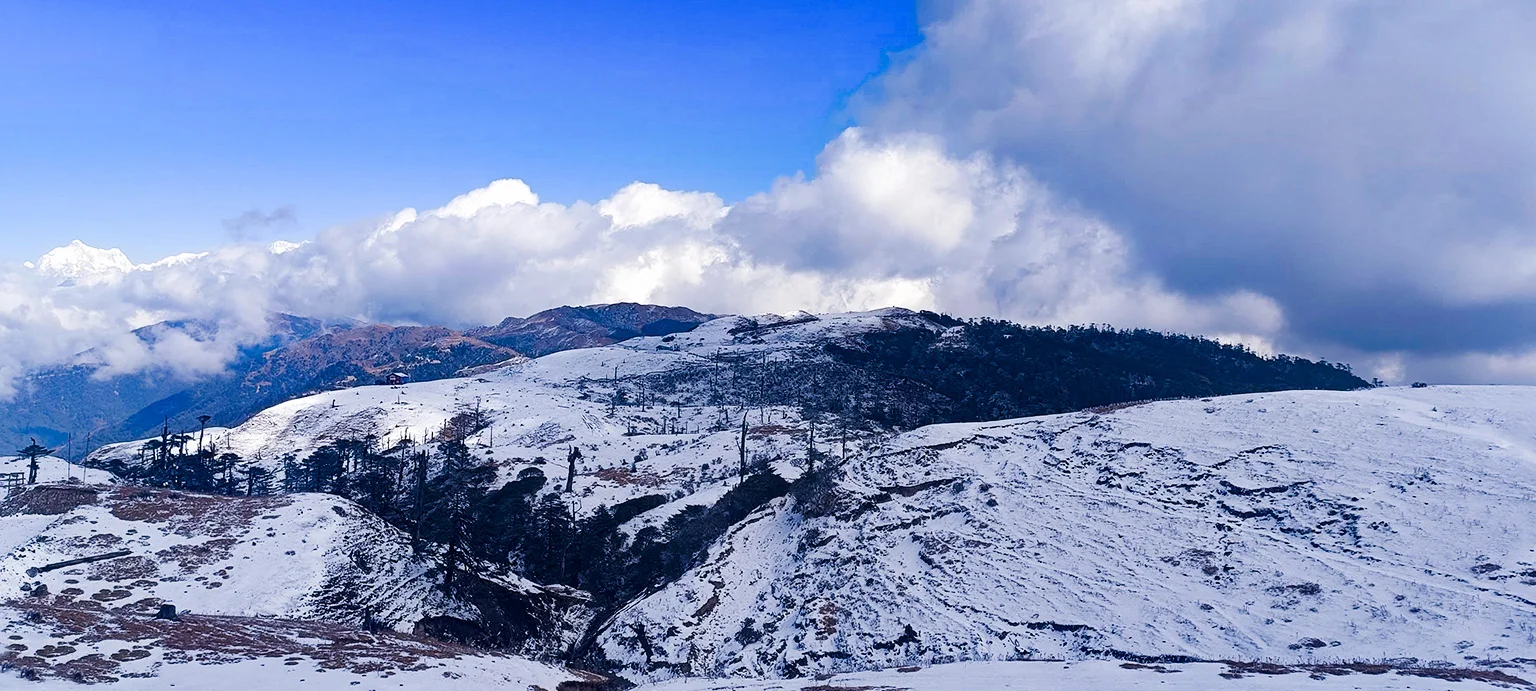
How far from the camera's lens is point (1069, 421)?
255 feet

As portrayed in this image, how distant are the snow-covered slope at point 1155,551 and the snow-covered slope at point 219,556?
17385mm

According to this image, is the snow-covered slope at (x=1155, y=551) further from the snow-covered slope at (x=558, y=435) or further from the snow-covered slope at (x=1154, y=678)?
the snow-covered slope at (x=558, y=435)

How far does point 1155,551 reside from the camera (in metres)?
52.1

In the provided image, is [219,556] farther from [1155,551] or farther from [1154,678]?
[1155,551]

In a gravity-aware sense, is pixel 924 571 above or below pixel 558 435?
below

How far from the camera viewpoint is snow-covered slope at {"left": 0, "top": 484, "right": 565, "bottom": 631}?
172ft

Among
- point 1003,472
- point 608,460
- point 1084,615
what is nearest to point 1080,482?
point 1003,472

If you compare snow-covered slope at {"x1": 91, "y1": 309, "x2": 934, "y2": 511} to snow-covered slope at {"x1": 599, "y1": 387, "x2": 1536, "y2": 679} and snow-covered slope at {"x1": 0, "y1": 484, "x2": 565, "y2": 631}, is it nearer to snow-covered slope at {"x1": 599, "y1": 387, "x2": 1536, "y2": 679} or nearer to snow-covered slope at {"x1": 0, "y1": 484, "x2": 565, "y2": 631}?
snow-covered slope at {"x1": 599, "y1": 387, "x2": 1536, "y2": 679}

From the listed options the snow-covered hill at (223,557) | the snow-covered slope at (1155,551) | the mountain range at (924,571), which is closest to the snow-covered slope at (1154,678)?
the mountain range at (924,571)

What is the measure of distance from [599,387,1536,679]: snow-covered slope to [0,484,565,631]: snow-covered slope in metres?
17.4

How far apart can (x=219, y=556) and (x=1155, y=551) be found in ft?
209

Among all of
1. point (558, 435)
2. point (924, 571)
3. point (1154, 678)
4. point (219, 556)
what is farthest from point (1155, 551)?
point (558, 435)

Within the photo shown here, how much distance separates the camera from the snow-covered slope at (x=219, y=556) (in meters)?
52.4

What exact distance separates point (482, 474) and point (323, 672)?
7613 centimetres
